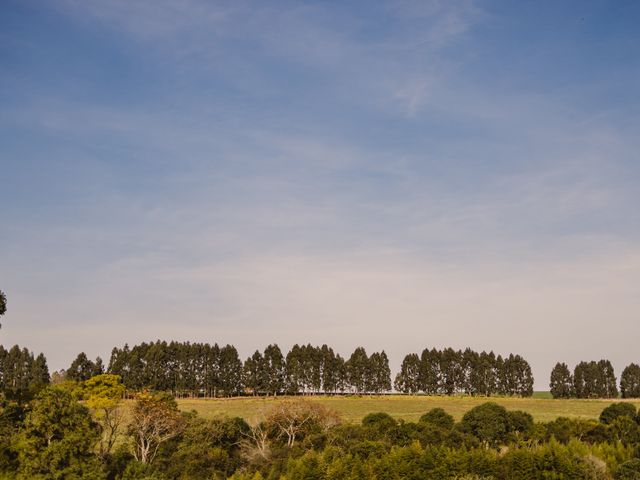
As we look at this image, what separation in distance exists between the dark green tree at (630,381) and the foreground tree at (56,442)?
14734 centimetres

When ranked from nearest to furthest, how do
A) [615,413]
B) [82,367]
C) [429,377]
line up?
1. [615,413]
2. [82,367]
3. [429,377]

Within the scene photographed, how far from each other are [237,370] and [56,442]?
311 feet

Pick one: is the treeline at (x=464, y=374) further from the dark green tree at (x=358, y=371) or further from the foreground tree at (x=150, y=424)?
the foreground tree at (x=150, y=424)

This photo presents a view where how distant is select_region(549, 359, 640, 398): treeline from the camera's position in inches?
5866

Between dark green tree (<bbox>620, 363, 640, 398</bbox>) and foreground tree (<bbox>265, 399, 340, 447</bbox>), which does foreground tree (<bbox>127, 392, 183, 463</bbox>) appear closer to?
foreground tree (<bbox>265, 399, 340, 447</bbox>)

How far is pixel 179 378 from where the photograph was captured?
130 metres

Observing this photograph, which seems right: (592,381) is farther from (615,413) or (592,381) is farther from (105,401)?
(105,401)

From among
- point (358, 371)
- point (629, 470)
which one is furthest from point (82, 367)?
point (629, 470)

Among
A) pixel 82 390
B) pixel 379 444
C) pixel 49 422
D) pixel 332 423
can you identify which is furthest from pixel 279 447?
pixel 49 422

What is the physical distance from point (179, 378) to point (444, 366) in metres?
65.2

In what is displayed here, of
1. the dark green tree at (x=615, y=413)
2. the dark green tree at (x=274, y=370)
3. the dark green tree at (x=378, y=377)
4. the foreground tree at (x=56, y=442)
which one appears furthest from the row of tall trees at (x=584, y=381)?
the foreground tree at (x=56, y=442)

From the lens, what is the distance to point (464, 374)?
483 ft

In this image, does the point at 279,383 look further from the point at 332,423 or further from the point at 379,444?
the point at 379,444

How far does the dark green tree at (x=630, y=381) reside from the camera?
497 ft
